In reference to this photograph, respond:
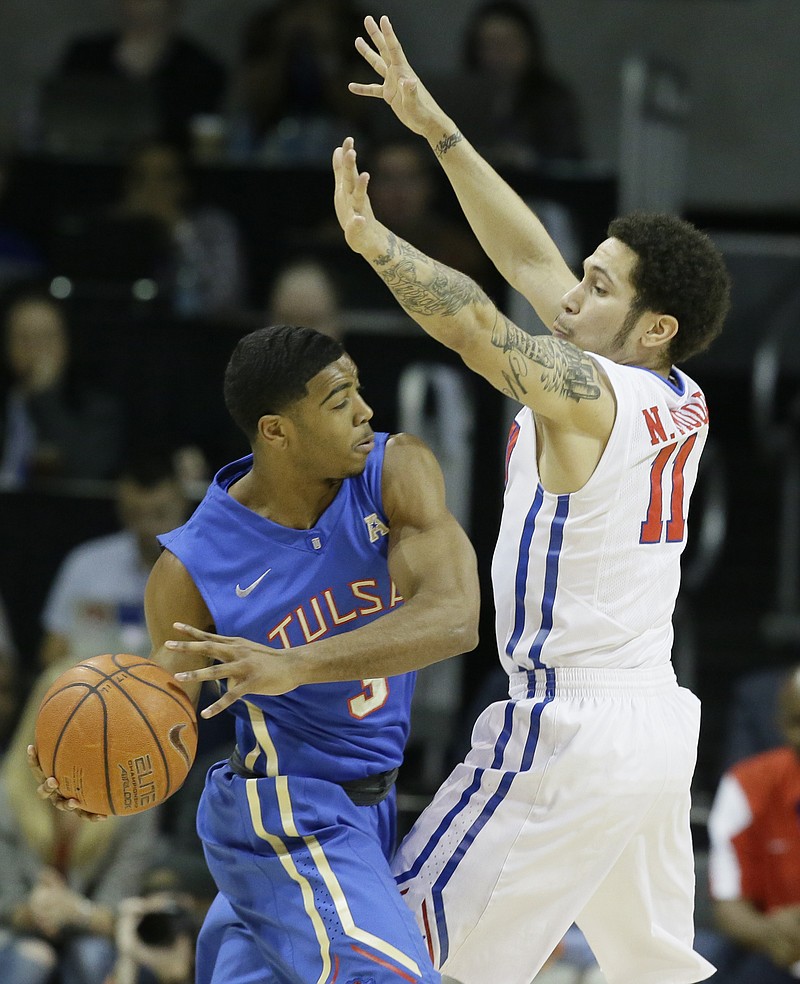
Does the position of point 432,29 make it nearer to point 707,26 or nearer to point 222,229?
point 707,26

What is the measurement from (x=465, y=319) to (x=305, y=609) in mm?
856

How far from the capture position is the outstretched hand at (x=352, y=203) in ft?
11.3

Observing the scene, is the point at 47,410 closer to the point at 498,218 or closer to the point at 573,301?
the point at 498,218

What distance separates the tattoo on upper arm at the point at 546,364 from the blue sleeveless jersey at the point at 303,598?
1.95 ft

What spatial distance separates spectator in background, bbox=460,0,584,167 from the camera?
10.2m

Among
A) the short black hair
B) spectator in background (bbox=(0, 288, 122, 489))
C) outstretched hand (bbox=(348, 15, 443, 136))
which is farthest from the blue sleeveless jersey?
spectator in background (bbox=(0, 288, 122, 489))

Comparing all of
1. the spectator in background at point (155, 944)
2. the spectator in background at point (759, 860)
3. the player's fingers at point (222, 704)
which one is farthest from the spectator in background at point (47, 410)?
the player's fingers at point (222, 704)

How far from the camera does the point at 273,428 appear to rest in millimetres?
3930

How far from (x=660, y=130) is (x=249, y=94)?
121 inches

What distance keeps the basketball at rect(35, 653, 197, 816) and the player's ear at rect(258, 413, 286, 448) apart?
24.7 inches

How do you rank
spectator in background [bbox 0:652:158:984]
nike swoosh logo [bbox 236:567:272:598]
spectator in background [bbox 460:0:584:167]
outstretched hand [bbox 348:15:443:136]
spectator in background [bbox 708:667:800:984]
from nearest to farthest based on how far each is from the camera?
nike swoosh logo [bbox 236:567:272:598]
outstretched hand [bbox 348:15:443:136]
spectator in background [bbox 708:667:800:984]
spectator in background [bbox 0:652:158:984]
spectator in background [bbox 460:0:584:167]

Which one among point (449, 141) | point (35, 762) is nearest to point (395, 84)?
point (449, 141)

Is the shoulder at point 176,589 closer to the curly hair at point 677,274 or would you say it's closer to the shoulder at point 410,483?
the shoulder at point 410,483

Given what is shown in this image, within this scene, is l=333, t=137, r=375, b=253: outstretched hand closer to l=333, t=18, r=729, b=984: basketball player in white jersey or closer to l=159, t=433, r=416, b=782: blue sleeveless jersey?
l=333, t=18, r=729, b=984: basketball player in white jersey
